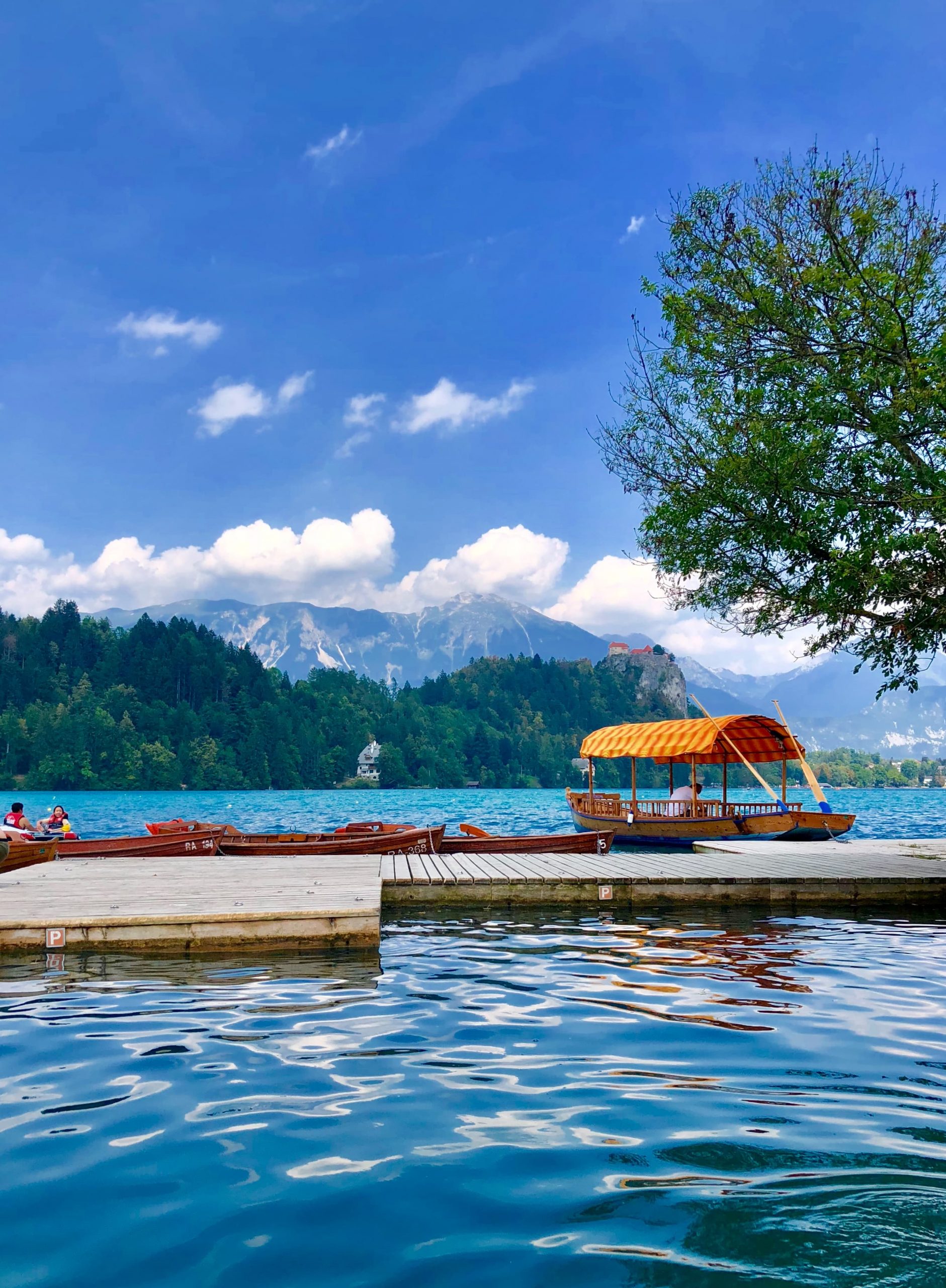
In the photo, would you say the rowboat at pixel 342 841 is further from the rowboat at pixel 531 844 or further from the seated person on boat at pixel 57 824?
the seated person on boat at pixel 57 824

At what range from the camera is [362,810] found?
3494 inches

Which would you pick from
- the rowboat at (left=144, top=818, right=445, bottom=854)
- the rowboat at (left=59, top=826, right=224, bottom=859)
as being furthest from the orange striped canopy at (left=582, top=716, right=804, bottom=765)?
the rowboat at (left=59, top=826, right=224, bottom=859)

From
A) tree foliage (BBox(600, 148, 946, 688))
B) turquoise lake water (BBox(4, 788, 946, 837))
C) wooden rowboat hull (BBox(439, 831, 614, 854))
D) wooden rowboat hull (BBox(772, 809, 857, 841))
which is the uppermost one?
tree foliage (BBox(600, 148, 946, 688))

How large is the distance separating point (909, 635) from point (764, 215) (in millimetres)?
8597

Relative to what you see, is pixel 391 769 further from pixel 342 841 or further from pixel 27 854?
pixel 27 854

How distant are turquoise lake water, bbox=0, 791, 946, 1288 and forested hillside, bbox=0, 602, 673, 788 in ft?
483

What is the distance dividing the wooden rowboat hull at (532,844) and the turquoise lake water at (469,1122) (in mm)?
10844

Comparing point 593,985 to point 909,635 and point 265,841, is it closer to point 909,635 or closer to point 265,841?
point 909,635

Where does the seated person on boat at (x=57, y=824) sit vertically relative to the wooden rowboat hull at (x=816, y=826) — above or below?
above

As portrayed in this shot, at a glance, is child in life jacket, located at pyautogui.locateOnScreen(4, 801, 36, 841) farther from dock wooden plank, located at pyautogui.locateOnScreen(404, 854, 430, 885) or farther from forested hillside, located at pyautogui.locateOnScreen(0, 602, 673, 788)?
forested hillside, located at pyautogui.locateOnScreen(0, 602, 673, 788)

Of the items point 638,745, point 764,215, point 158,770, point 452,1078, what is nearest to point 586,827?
point 638,745

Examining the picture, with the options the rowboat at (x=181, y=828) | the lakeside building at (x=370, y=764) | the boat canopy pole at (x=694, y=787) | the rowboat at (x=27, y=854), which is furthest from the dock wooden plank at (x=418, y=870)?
the lakeside building at (x=370, y=764)

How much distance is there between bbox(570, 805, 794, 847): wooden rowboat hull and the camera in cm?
3186

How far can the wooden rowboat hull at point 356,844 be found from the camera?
20.7 m
